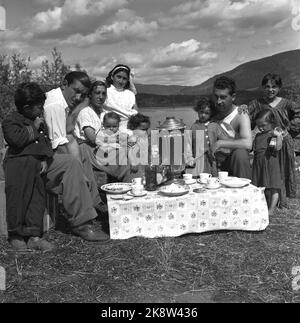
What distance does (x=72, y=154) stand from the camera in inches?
160

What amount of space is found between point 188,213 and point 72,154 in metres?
1.30

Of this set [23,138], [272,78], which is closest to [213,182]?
[272,78]

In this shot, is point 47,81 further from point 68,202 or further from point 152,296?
point 152,296

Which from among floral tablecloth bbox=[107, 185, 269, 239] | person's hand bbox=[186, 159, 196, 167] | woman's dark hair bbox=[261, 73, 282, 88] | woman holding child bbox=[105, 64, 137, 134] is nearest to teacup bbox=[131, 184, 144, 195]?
floral tablecloth bbox=[107, 185, 269, 239]

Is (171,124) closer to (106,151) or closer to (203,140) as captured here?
(203,140)

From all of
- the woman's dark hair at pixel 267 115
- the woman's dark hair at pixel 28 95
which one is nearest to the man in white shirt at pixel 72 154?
the woman's dark hair at pixel 28 95

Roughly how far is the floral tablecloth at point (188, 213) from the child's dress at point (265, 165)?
66 cm

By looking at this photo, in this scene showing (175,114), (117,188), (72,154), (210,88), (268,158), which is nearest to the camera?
(117,188)

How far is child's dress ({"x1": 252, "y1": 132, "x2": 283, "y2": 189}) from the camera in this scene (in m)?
4.55

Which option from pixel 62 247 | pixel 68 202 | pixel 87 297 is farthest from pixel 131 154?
pixel 87 297

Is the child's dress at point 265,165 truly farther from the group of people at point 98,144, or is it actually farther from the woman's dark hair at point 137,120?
the woman's dark hair at point 137,120
